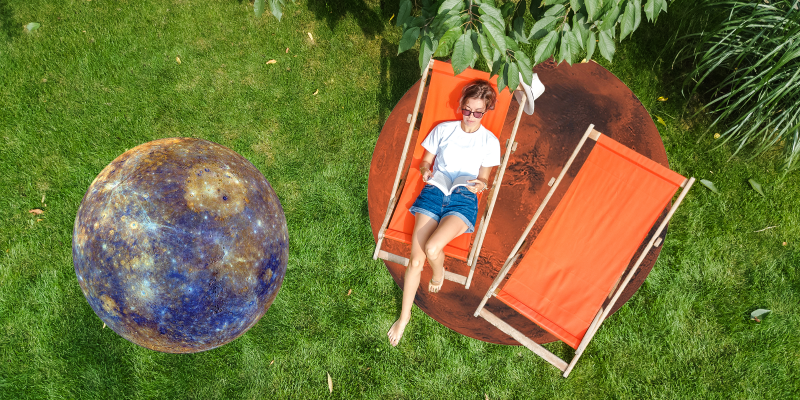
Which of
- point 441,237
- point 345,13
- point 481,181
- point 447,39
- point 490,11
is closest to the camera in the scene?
point 447,39

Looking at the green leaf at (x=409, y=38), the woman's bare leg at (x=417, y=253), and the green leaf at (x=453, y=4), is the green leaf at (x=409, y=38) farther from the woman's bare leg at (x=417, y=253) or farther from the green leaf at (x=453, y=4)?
the woman's bare leg at (x=417, y=253)

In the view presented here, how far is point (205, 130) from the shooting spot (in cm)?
450

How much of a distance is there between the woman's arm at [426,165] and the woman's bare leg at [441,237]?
455 mm

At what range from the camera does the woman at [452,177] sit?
139 inches

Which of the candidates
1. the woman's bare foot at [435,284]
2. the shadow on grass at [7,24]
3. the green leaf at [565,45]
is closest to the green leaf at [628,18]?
the green leaf at [565,45]

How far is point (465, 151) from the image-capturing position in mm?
3723

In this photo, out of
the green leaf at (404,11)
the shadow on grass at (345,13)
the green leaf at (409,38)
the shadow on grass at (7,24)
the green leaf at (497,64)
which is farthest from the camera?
the shadow on grass at (345,13)

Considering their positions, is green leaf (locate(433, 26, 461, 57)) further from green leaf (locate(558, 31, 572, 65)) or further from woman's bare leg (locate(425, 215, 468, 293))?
woman's bare leg (locate(425, 215, 468, 293))

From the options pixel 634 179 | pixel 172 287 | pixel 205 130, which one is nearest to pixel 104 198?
pixel 172 287

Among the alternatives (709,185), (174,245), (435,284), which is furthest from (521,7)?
(709,185)

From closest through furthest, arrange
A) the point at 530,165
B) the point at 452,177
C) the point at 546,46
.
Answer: the point at 546,46 → the point at 452,177 → the point at 530,165

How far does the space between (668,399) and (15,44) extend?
8.10 m

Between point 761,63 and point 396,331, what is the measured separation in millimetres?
4285

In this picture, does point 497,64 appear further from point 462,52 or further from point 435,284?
point 435,284
